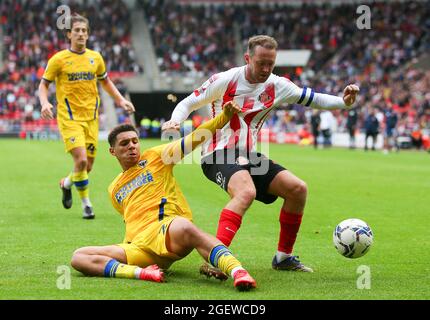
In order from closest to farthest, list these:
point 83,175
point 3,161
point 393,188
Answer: point 83,175
point 393,188
point 3,161

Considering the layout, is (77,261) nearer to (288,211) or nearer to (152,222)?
(152,222)

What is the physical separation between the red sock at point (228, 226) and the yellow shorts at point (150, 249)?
41 cm

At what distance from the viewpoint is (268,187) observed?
23.4ft

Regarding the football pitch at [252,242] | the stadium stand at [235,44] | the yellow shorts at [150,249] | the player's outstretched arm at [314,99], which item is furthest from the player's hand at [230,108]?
the stadium stand at [235,44]

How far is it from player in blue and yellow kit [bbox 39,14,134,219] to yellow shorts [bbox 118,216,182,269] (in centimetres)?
435

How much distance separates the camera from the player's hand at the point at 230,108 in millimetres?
6680

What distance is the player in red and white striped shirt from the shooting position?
23.0 feet

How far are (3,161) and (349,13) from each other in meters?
31.5

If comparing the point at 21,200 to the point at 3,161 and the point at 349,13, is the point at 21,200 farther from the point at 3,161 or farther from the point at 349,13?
the point at 349,13

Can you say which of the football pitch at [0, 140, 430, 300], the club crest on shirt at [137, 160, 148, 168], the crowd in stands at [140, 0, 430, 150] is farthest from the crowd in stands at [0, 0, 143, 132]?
the club crest on shirt at [137, 160, 148, 168]

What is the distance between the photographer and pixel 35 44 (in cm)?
4662

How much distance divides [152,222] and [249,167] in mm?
986

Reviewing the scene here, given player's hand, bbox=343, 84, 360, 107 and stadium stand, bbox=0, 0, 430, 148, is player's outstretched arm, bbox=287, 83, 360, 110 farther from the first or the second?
stadium stand, bbox=0, 0, 430, 148
